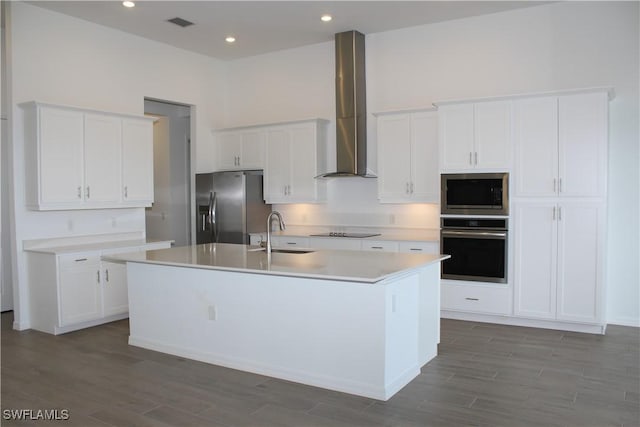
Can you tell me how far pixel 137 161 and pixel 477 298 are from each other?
166 inches

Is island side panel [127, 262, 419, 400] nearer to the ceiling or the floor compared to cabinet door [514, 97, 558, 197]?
nearer to the floor

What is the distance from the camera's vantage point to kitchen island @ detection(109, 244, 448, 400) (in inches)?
142

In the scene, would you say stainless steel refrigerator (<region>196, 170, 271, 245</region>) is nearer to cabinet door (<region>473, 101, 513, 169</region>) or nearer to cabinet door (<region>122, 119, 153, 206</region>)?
cabinet door (<region>122, 119, 153, 206</region>)

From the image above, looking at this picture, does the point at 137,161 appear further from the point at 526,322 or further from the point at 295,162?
the point at 526,322

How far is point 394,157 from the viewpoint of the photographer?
6375 millimetres

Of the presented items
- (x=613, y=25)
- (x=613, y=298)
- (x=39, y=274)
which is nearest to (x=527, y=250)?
(x=613, y=298)

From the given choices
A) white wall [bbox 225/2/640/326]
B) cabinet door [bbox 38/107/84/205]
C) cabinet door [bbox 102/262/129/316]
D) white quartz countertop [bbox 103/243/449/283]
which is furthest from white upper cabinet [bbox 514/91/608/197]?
cabinet door [bbox 38/107/84/205]

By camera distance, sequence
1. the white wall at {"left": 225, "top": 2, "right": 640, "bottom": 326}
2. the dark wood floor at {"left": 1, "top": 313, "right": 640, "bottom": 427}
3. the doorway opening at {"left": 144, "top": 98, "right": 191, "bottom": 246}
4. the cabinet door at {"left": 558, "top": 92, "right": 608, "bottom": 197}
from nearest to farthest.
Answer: the dark wood floor at {"left": 1, "top": 313, "right": 640, "bottom": 427}, the cabinet door at {"left": 558, "top": 92, "right": 608, "bottom": 197}, the white wall at {"left": 225, "top": 2, "right": 640, "bottom": 326}, the doorway opening at {"left": 144, "top": 98, "right": 191, "bottom": 246}

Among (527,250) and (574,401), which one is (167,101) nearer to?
(527,250)

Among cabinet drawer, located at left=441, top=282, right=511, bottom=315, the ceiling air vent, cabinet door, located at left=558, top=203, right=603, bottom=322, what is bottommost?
cabinet drawer, located at left=441, top=282, right=511, bottom=315

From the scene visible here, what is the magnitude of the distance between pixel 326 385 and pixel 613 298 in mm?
3570

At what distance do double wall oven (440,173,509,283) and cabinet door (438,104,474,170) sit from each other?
0.15 meters

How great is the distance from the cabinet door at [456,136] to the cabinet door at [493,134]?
0.24ft
